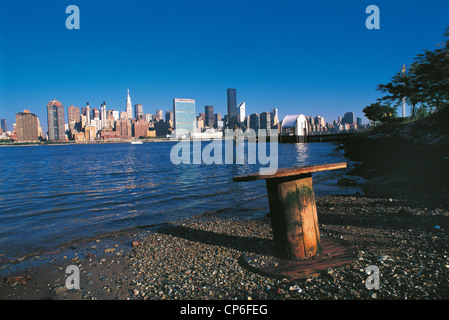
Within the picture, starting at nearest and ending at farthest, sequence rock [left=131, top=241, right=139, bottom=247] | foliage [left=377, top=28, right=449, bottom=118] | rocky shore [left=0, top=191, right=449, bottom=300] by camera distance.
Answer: rocky shore [left=0, top=191, right=449, bottom=300] → rock [left=131, top=241, right=139, bottom=247] → foliage [left=377, top=28, right=449, bottom=118]

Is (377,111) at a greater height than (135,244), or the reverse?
(377,111)

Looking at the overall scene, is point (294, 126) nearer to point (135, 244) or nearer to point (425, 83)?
point (425, 83)

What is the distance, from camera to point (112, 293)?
3990 mm

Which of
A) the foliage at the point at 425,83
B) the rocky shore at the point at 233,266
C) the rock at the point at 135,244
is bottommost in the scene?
the rock at the point at 135,244

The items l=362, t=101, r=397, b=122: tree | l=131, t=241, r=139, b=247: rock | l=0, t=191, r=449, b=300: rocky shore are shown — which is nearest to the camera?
l=0, t=191, r=449, b=300: rocky shore

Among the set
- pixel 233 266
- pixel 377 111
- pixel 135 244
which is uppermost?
pixel 377 111

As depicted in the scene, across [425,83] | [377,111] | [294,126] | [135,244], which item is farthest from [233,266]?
[294,126]

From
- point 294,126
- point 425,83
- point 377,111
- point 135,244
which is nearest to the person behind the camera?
point 135,244

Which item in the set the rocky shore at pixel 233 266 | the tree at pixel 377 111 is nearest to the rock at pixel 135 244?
the rocky shore at pixel 233 266

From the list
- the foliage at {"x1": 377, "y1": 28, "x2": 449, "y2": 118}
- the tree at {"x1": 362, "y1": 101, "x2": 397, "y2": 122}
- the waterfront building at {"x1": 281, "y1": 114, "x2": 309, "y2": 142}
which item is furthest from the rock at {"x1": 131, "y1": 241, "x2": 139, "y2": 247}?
the waterfront building at {"x1": 281, "y1": 114, "x2": 309, "y2": 142}

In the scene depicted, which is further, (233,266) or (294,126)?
(294,126)

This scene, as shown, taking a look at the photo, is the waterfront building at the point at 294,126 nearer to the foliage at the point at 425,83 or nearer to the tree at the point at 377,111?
the tree at the point at 377,111

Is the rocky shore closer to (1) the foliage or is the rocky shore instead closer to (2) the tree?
(1) the foliage
